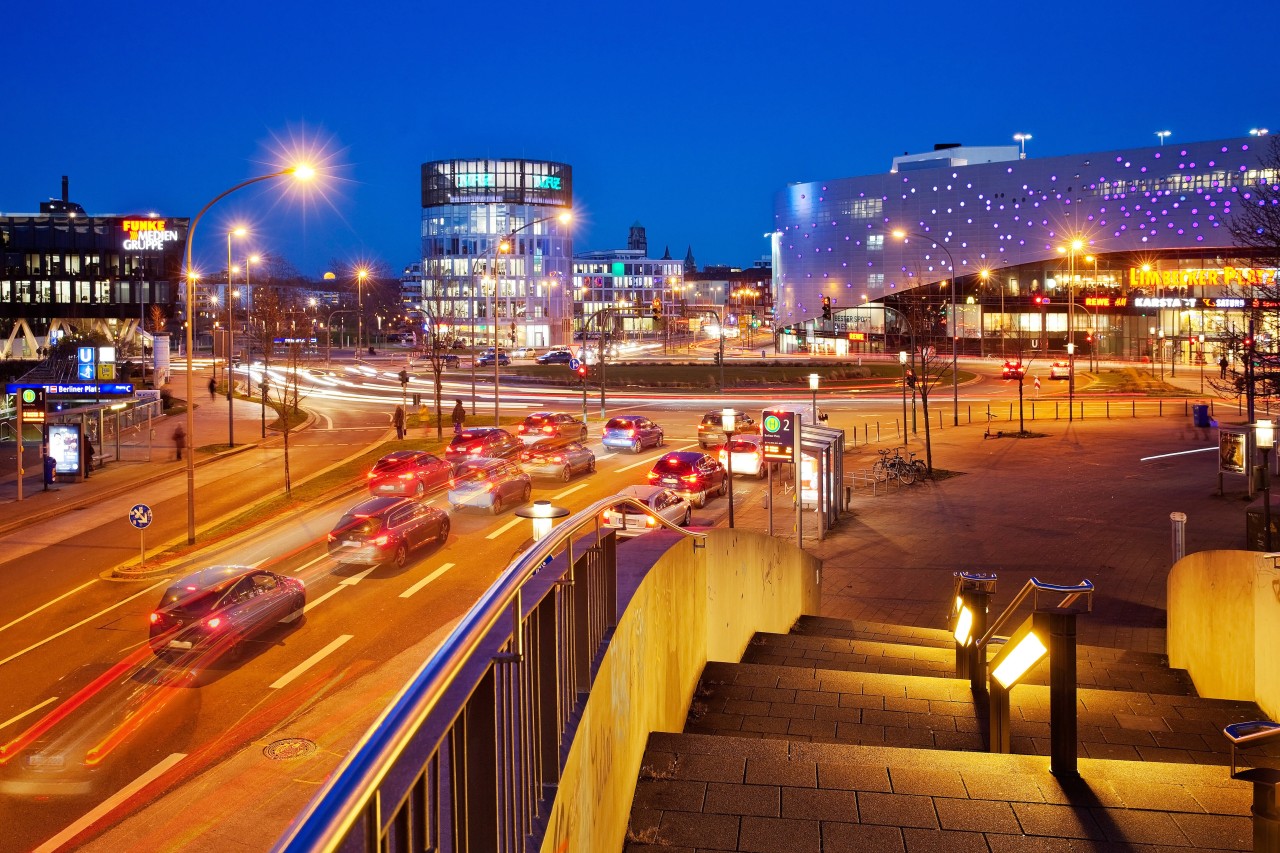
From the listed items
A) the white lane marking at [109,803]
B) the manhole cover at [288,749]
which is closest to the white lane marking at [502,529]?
the manhole cover at [288,749]

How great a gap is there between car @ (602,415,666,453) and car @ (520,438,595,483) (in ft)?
19.1

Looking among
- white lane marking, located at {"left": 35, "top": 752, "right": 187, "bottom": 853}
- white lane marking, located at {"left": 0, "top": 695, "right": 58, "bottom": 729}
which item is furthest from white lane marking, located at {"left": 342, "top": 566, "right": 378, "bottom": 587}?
white lane marking, located at {"left": 35, "top": 752, "right": 187, "bottom": 853}

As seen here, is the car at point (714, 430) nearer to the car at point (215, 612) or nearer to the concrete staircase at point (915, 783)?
the car at point (215, 612)

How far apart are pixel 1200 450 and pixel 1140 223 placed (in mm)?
80033

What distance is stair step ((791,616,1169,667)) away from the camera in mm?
12966

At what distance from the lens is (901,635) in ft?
48.4

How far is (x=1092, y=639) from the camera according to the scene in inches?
611

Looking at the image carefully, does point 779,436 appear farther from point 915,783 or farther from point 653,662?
point 915,783

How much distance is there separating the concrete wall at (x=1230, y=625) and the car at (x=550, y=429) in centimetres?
2990

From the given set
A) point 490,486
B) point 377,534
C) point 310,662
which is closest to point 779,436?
point 490,486

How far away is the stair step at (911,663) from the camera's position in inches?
453

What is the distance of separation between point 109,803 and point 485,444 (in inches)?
1024

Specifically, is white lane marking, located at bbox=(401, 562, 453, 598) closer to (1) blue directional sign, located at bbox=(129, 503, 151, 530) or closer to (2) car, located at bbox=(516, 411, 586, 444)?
(1) blue directional sign, located at bbox=(129, 503, 151, 530)

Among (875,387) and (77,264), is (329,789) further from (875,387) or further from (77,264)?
(77,264)
